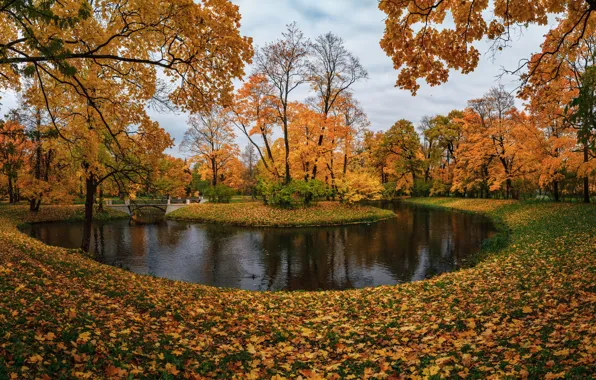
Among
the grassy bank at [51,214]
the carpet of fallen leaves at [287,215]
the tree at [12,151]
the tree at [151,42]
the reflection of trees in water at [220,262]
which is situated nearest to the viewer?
the tree at [151,42]

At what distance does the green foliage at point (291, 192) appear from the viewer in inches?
1095

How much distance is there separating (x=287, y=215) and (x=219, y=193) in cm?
1295

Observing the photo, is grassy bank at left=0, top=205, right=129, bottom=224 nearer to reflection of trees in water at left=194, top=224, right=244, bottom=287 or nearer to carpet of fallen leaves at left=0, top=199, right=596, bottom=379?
reflection of trees in water at left=194, top=224, right=244, bottom=287

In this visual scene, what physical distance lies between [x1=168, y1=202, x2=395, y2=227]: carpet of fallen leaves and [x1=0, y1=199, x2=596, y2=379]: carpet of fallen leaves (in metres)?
16.5

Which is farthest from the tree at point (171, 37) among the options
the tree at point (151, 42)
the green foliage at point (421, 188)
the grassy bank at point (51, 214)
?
the green foliage at point (421, 188)

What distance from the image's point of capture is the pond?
12367mm

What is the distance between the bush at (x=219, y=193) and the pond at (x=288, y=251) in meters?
9.62

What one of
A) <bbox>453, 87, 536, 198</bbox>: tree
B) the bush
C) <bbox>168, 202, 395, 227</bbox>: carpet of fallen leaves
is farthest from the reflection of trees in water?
<bbox>453, 87, 536, 198</bbox>: tree

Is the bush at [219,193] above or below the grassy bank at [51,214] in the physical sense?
above

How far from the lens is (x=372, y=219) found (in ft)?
91.5

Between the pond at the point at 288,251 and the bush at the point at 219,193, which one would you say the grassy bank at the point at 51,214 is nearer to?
the pond at the point at 288,251

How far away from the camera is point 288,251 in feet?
55.2

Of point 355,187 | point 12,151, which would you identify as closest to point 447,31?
point 12,151

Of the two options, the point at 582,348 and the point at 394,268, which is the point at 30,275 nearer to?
the point at 582,348
